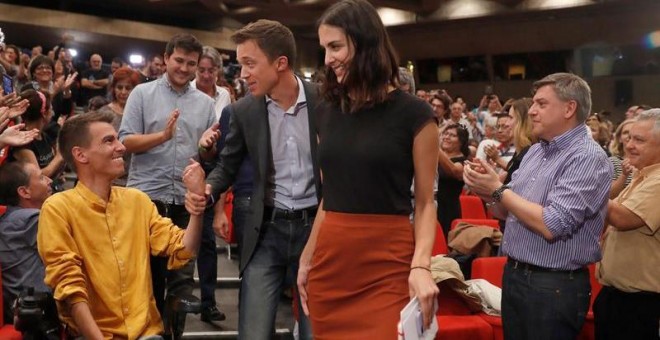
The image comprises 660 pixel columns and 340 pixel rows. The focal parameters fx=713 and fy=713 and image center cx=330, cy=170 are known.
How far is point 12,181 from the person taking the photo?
3203 millimetres

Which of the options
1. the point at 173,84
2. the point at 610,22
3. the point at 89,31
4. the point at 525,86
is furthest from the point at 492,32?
the point at 173,84

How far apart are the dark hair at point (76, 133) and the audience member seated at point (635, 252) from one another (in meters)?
2.04

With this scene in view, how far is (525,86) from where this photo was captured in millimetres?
17094

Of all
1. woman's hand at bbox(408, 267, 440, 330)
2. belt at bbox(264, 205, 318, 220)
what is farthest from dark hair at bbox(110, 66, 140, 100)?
woman's hand at bbox(408, 267, 440, 330)

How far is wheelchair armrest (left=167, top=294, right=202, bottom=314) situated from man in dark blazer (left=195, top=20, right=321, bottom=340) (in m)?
0.19

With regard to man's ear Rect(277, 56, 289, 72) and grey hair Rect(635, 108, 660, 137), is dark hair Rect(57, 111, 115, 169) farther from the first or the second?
grey hair Rect(635, 108, 660, 137)

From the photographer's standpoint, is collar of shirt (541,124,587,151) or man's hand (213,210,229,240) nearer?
collar of shirt (541,124,587,151)

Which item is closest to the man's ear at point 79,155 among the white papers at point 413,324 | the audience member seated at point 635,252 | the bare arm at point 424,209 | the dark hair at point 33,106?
the bare arm at point 424,209

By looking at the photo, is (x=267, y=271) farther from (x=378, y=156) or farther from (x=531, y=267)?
(x=531, y=267)

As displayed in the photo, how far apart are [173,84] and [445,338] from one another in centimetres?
186

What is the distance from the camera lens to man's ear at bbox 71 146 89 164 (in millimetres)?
2572

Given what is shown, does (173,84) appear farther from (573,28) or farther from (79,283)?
(573,28)

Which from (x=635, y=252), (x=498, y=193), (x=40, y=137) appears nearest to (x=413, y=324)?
(x=498, y=193)

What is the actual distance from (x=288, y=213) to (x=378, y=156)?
0.74m
